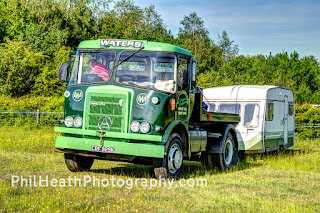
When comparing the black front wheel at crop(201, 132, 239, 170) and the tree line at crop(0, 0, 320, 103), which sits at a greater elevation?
the tree line at crop(0, 0, 320, 103)

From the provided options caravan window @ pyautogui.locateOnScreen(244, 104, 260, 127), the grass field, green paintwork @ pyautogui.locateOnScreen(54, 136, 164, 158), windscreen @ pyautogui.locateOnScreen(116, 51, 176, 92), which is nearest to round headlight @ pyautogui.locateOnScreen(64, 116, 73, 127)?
green paintwork @ pyautogui.locateOnScreen(54, 136, 164, 158)

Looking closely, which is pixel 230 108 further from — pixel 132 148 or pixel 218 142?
pixel 132 148

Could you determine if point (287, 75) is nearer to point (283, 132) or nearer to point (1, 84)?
point (1, 84)

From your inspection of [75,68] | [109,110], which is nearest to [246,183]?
[109,110]

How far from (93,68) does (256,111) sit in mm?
7658

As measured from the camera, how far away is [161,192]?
816 centimetres

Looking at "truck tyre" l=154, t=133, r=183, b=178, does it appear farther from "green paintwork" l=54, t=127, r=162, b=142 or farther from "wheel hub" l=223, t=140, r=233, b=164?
"wheel hub" l=223, t=140, r=233, b=164

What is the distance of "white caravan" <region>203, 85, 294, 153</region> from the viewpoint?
1544cm

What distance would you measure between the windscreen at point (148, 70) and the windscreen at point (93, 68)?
10.4 inches

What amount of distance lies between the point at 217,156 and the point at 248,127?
12.3 feet

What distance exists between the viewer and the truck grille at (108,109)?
30.8 feet

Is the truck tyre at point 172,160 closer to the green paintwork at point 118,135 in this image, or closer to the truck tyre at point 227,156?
the green paintwork at point 118,135

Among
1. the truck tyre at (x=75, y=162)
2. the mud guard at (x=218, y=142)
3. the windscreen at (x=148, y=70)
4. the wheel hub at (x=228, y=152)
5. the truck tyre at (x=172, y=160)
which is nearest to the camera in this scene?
the truck tyre at (x=172, y=160)

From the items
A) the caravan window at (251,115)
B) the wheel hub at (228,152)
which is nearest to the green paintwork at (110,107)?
the wheel hub at (228,152)
